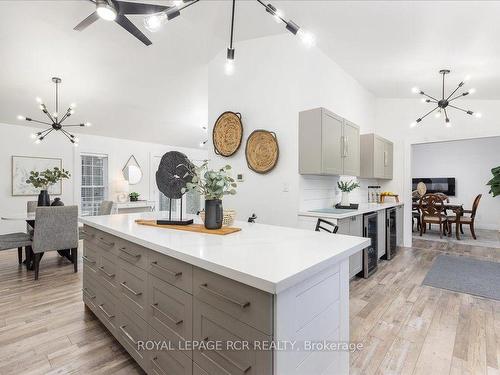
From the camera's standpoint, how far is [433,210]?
6.20 metres

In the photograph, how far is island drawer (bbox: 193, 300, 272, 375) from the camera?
3.39 feet

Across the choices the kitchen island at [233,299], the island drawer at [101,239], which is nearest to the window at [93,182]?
the island drawer at [101,239]

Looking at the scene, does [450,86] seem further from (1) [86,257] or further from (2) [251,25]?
(1) [86,257]

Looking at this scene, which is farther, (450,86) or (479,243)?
(479,243)

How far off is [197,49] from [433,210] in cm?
590

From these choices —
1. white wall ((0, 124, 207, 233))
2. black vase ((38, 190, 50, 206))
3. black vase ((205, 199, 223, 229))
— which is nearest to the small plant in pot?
black vase ((205, 199, 223, 229))

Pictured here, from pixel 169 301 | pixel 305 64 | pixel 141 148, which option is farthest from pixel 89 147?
pixel 169 301

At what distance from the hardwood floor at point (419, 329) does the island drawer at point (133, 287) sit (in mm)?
1423

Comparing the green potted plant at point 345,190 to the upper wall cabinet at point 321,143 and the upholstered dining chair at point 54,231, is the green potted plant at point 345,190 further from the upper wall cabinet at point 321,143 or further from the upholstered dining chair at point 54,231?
the upholstered dining chair at point 54,231

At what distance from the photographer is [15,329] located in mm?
2352

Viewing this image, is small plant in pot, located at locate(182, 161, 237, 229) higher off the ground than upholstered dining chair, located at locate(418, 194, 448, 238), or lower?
higher

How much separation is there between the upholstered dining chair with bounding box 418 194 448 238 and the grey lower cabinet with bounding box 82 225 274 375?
6.45 m

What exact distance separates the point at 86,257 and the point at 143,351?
1.23 m

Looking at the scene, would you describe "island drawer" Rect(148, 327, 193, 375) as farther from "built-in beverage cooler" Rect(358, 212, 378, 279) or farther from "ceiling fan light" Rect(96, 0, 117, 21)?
"built-in beverage cooler" Rect(358, 212, 378, 279)
